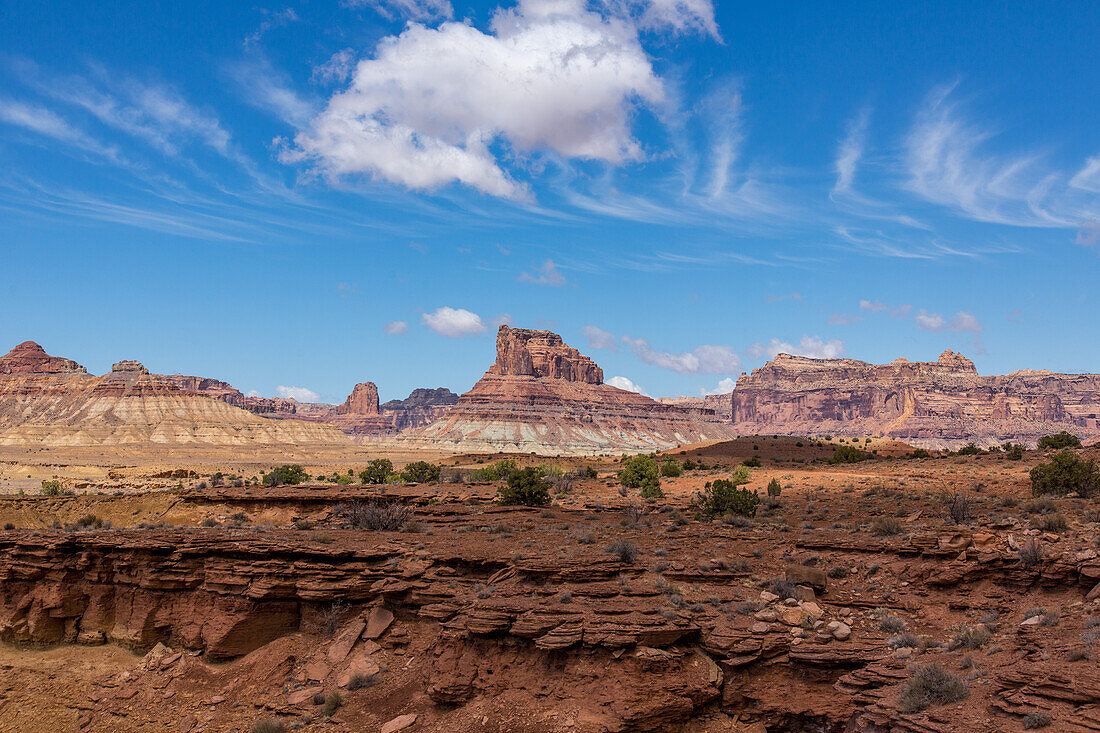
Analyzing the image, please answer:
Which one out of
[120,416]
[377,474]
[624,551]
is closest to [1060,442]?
[624,551]

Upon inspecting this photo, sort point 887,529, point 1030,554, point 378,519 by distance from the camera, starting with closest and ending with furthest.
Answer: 1. point 1030,554
2. point 887,529
3. point 378,519

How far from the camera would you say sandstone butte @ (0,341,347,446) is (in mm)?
145500

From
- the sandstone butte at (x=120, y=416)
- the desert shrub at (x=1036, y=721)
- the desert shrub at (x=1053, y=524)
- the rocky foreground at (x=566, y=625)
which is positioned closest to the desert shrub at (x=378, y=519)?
the rocky foreground at (x=566, y=625)

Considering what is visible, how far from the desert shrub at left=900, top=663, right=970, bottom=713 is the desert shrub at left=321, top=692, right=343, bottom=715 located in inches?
376

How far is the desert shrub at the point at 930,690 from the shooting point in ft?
34.2

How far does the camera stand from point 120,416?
15850cm

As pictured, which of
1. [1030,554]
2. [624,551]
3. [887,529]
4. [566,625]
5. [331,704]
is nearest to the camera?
[566,625]

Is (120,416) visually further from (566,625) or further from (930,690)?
(930,690)

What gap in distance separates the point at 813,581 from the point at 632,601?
415 cm

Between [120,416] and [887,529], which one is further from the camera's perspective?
[120,416]

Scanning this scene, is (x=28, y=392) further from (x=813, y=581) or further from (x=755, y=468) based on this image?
(x=813, y=581)

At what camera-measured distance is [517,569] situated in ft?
51.3

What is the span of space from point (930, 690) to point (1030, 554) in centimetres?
513

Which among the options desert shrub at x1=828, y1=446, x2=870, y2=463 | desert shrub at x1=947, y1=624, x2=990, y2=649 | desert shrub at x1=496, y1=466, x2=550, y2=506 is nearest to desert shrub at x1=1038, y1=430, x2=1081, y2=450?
desert shrub at x1=828, y1=446, x2=870, y2=463
